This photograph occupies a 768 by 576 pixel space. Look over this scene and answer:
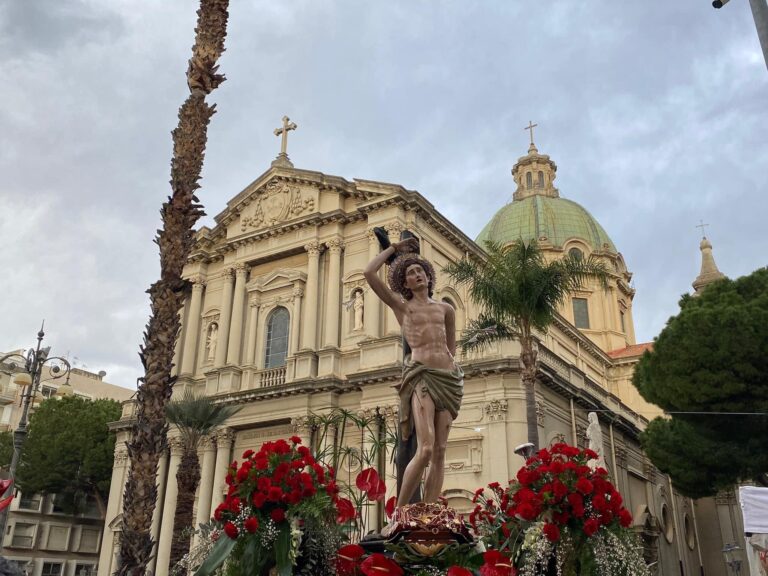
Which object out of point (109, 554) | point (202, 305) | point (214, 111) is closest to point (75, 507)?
point (109, 554)

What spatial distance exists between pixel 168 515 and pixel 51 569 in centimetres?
1773

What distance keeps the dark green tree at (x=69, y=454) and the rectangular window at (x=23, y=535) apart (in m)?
2.87

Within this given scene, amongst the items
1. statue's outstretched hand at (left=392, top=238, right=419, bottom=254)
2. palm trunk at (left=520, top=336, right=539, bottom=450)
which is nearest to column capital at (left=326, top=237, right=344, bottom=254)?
palm trunk at (left=520, top=336, right=539, bottom=450)

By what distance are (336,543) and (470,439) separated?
16382 millimetres

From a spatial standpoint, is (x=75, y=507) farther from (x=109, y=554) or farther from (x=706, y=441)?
(x=706, y=441)

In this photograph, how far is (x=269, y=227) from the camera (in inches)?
1167

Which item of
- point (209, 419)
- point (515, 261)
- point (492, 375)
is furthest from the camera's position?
point (492, 375)

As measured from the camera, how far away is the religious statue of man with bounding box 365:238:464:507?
19.8 feet

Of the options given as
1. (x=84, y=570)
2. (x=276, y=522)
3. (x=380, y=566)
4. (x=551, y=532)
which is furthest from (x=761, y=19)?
(x=84, y=570)

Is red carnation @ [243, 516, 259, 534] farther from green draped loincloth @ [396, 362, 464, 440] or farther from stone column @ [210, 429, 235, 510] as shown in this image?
stone column @ [210, 429, 235, 510]

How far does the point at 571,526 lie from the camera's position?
5.96 meters

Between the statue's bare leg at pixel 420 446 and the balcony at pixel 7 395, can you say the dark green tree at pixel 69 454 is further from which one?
the statue's bare leg at pixel 420 446

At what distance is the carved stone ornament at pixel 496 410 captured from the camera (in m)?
22.1

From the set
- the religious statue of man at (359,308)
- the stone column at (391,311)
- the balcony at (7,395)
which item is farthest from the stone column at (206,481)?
the balcony at (7,395)
